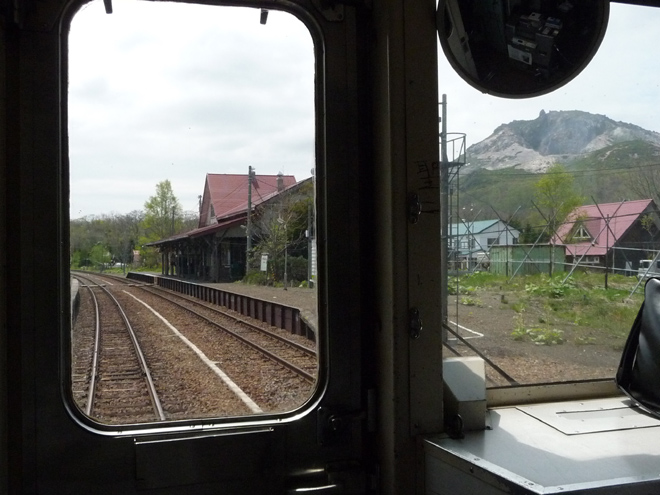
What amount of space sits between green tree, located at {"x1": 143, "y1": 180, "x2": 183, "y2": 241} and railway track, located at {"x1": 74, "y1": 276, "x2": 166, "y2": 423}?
0.25 m

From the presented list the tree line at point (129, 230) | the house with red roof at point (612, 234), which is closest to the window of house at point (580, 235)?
the house with red roof at point (612, 234)

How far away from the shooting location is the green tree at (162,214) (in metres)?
1.73

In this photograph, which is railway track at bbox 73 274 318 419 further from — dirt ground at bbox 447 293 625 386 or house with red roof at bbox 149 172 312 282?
dirt ground at bbox 447 293 625 386

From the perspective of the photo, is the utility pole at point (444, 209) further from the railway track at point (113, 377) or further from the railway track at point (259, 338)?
the railway track at point (113, 377)

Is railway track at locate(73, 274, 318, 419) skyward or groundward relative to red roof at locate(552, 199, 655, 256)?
groundward

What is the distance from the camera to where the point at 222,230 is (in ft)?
6.28

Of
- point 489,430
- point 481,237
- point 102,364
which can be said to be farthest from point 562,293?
point 102,364

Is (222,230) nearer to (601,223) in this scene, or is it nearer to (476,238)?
(476,238)

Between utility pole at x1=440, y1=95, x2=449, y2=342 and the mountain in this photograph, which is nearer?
utility pole at x1=440, y1=95, x2=449, y2=342

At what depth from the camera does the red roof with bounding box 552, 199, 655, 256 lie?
197 cm

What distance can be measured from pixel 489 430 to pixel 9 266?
1.44 metres

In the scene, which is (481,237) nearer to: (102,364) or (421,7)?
(421,7)

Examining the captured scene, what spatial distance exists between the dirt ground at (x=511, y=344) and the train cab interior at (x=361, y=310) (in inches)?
2.4

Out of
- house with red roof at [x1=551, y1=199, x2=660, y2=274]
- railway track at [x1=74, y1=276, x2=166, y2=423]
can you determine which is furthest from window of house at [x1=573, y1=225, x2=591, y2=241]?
railway track at [x1=74, y1=276, x2=166, y2=423]
